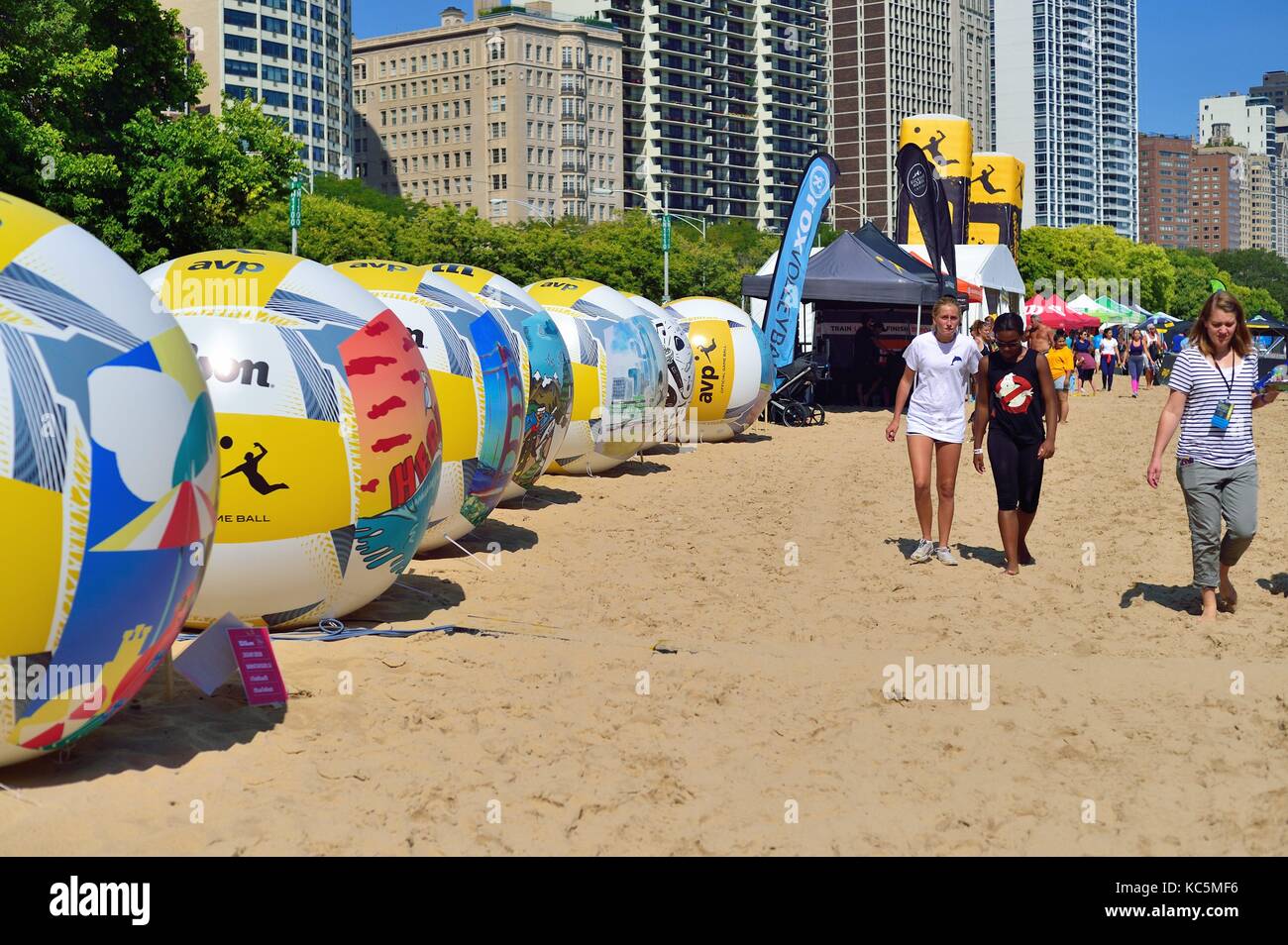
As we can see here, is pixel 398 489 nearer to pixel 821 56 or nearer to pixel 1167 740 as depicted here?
pixel 1167 740

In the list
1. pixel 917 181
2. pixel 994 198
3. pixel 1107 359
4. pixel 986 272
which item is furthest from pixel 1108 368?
pixel 994 198

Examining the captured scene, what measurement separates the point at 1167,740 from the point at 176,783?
12.7 feet

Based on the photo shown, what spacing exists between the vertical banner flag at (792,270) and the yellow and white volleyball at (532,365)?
41.1 ft

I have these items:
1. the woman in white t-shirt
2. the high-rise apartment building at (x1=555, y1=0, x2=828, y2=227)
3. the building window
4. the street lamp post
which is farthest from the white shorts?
the high-rise apartment building at (x1=555, y1=0, x2=828, y2=227)

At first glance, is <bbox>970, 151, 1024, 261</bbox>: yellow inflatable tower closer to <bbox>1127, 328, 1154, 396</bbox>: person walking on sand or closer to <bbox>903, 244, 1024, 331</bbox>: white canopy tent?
<bbox>1127, 328, 1154, 396</bbox>: person walking on sand

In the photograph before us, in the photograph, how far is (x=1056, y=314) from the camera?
149 feet

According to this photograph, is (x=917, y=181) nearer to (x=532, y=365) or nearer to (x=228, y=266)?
(x=532, y=365)

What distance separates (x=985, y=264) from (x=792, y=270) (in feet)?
Answer: 34.2

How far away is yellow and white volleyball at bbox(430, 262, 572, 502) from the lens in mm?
11297

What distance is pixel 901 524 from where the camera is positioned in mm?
12008

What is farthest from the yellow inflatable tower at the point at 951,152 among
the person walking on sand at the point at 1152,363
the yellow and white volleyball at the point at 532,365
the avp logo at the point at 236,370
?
the avp logo at the point at 236,370

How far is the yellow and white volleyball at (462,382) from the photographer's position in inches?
366

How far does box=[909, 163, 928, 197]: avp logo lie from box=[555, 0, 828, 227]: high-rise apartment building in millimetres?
112522

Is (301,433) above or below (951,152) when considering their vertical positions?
below
